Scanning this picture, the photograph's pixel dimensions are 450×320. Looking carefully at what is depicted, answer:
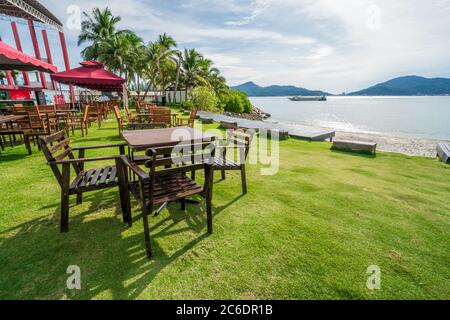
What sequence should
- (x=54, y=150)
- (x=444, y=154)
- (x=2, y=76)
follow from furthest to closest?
1. (x=2, y=76)
2. (x=444, y=154)
3. (x=54, y=150)

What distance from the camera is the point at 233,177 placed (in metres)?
4.89

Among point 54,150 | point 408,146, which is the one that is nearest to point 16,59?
point 54,150

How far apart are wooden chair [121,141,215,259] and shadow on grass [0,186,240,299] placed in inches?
8.7

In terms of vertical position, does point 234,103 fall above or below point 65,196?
above

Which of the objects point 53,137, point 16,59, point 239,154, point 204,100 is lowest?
point 239,154

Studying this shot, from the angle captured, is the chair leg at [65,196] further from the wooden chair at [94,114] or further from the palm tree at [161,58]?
the palm tree at [161,58]

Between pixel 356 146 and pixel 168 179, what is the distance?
698cm

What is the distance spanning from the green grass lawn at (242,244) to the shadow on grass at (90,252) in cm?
1

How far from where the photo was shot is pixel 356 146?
24.8 feet

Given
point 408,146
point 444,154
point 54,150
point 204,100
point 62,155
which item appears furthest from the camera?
point 204,100

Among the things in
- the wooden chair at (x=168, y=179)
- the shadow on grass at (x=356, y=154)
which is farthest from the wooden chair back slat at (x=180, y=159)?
the shadow on grass at (x=356, y=154)

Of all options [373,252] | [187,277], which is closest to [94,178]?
[187,277]

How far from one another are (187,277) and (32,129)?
705 cm

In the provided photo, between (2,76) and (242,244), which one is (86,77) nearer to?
(242,244)
